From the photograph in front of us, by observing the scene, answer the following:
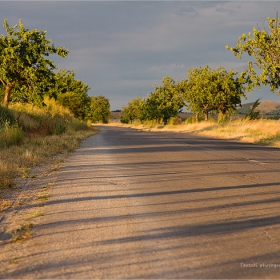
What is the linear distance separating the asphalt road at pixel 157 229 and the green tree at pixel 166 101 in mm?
67575

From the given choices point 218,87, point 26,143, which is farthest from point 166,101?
point 26,143

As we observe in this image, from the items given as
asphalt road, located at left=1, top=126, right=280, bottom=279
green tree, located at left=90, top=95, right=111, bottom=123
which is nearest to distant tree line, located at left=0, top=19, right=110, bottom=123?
asphalt road, located at left=1, top=126, right=280, bottom=279

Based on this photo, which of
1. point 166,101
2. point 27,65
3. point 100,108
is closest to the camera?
point 27,65

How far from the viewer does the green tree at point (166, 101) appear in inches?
3027

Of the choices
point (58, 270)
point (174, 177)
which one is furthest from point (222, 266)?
point (174, 177)

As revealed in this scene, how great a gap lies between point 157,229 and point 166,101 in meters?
74.3

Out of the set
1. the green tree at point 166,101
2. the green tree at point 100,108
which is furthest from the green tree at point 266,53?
the green tree at point 100,108

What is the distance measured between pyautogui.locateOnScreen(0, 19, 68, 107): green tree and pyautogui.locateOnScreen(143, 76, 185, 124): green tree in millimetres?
45602

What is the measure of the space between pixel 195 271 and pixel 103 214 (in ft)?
7.86

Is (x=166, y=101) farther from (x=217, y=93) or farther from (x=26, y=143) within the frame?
(x=26, y=143)

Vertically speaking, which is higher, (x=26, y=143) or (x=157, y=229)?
(x=26, y=143)

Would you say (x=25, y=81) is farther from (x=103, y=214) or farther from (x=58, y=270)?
(x=58, y=270)

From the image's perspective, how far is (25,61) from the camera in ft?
104

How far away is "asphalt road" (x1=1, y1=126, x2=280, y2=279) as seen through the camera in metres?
3.97
